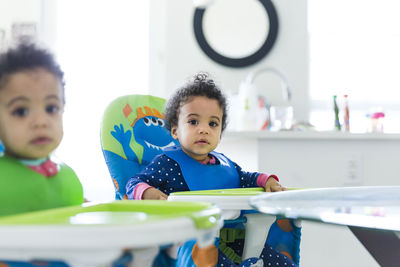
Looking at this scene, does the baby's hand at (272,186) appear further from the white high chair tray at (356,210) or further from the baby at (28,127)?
the baby at (28,127)

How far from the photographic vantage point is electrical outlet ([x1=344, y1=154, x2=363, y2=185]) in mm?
2451

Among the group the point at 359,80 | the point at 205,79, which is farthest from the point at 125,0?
the point at 205,79

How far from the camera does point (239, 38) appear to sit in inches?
115

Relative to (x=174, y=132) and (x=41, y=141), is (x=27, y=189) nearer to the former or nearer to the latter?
(x=41, y=141)

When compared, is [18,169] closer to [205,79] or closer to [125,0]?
[205,79]

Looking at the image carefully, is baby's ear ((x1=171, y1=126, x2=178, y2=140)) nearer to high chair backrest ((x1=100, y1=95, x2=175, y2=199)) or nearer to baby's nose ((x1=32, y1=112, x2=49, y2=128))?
high chair backrest ((x1=100, y1=95, x2=175, y2=199))

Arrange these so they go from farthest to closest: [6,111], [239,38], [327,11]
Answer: [327,11]
[239,38]
[6,111]

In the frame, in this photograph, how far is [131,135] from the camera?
4.72ft

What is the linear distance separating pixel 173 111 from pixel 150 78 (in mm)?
1596

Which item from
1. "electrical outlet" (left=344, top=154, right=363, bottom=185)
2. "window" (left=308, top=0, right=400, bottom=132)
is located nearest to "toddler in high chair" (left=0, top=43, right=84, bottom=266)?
"electrical outlet" (left=344, top=154, right=363, bottom=185)

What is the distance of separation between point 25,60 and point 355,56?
280cm

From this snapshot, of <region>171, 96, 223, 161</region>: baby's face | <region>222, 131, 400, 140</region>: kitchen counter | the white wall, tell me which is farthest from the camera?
the white wall

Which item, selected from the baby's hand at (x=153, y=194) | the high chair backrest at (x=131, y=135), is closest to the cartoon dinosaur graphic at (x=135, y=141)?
the high chair backrest at (x=131, y=135)

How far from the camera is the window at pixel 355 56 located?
3.12 meters
